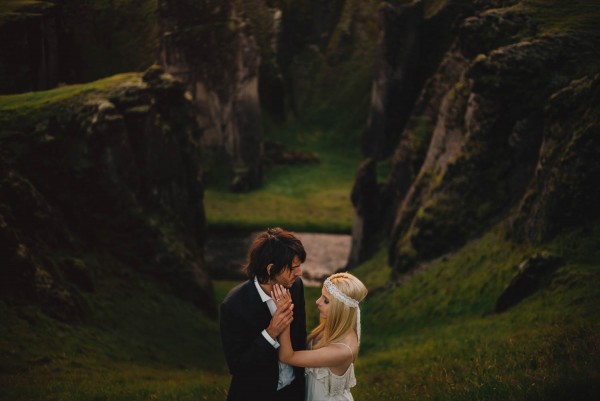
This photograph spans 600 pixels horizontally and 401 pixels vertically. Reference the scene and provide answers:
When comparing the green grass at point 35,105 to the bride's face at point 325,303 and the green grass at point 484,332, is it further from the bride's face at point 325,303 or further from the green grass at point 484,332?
the bride's face at point 325,303

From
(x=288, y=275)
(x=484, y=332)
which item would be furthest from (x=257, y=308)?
(x=484, y=332)

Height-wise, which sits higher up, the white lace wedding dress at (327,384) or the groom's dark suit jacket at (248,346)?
the groom's dark suit jacket at (248,346)

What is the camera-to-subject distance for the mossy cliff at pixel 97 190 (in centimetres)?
2750

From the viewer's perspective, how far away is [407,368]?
70.3 feet

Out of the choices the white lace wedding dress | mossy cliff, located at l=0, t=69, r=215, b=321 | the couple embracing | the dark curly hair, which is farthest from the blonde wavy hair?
mossy cliff, located at l=0, t=69, r=215, b=321

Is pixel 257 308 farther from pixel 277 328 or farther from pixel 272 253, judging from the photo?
pixel 272 253

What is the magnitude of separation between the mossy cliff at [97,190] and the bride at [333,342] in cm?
1641

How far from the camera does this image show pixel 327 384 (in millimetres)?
10492

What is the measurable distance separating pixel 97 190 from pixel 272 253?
2612 cm

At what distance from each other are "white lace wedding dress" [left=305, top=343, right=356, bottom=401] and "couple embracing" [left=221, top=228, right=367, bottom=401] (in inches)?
0.6

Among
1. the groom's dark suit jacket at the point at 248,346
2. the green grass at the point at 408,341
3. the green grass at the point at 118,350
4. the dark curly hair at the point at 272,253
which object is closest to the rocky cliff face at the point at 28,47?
the green grass at the point at 118,350

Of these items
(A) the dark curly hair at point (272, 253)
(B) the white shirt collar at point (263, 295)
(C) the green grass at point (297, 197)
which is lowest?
(C) the green grass at point (297, 197)

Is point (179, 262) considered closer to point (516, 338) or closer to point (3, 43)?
point (3, 43)

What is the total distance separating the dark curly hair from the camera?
989 centimetres
